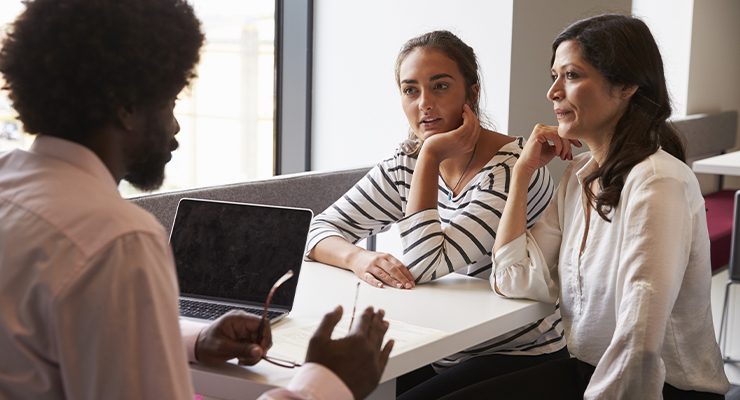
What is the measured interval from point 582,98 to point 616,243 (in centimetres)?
28

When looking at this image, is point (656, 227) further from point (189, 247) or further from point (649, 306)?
point (189, 247)

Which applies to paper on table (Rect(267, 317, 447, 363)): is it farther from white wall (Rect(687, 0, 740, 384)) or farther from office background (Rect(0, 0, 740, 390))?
white wall (Rect(687, 0, 740, 384))

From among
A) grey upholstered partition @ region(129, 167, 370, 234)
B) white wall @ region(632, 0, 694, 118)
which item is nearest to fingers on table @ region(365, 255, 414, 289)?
grey upholstered partition @ region(129, 167, 370, 234)

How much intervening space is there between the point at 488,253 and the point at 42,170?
3.18ft

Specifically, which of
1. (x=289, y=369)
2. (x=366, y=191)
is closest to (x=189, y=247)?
(x=289, y=369)

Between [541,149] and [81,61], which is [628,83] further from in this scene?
Result: [81,61]

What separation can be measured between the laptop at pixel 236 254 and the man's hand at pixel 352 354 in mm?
423

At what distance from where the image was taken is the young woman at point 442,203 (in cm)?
128

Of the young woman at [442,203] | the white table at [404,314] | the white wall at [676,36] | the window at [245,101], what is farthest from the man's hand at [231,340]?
the white wall at [676,36]

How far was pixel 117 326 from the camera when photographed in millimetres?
488

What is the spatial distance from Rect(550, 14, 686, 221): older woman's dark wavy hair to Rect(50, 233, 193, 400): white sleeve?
84cm

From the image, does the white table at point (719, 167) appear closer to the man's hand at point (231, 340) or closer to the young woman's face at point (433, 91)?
the young woman's face at point (433, 91)

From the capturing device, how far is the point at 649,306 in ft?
3.31

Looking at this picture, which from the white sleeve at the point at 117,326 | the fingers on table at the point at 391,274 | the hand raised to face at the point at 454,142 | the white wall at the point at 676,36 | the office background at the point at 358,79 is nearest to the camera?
the white sleeve at the point at 117,326
